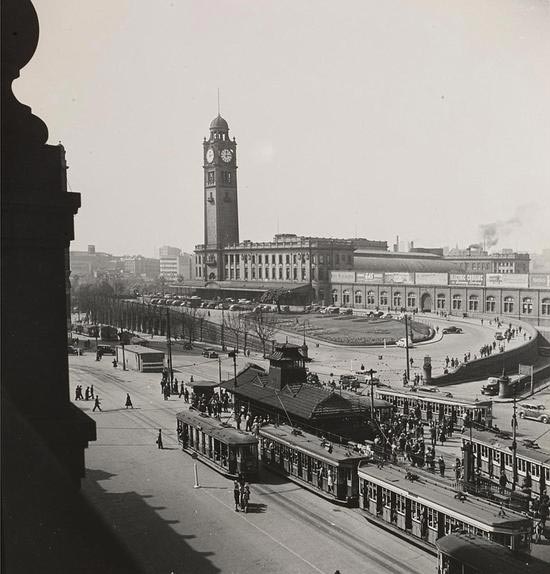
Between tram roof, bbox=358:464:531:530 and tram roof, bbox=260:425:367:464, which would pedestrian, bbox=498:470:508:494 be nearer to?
tram roof, bbox=358:464:531:530

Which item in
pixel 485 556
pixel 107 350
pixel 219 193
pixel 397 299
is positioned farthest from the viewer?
pixel 219 193

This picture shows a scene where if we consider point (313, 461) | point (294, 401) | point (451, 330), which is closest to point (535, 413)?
point (294, 401)

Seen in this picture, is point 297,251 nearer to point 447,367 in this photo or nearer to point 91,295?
point 91,295

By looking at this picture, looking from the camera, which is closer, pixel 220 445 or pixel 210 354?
pixel 220 445

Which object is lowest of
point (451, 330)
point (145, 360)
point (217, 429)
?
point (145, 360)

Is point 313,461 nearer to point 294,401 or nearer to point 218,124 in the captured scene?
point 294,401

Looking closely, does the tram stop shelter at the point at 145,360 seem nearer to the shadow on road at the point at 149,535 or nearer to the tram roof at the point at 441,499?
the shadow on road at the point at 149,535

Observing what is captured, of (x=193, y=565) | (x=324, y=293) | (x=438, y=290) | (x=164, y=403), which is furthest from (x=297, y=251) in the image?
(x=193, y=565)

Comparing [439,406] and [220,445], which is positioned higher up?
[220,445]
